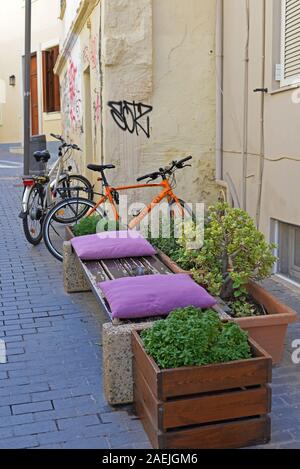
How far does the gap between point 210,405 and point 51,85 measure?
807 inches

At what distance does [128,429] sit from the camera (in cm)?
350

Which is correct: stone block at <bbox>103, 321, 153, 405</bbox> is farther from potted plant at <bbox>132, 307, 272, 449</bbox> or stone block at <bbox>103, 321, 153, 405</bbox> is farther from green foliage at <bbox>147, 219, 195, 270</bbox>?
green foliage at <bbox>147, 219, 195, 270</bbox>

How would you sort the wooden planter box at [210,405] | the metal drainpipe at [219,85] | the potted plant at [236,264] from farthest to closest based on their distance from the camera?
the metal drainpipe at [219,85], the potted plant at [236,264], the wooden planter box at [210,405]

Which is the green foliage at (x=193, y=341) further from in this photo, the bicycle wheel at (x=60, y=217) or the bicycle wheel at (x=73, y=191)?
the bicycle wheel at (x=73, y=191)

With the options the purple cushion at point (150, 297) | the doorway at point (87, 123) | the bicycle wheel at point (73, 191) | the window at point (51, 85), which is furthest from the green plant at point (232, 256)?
the window at point (51, 85)

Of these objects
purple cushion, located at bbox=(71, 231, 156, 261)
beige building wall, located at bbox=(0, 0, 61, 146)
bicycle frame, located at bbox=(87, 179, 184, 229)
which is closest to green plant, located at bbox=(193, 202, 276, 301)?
purple cushion, located at bbox=(71, 231, 156, 261)

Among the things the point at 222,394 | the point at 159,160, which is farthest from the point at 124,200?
the point at 222,394

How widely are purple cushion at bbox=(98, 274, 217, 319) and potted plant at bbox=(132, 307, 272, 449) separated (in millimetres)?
476

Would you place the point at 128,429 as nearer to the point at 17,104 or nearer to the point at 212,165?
the point at 212,165

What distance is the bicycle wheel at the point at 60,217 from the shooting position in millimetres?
7512

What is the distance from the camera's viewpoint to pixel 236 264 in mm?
4582

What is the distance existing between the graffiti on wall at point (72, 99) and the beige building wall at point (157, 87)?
11.5ft

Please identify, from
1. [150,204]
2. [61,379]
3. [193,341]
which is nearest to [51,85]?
[150,204]

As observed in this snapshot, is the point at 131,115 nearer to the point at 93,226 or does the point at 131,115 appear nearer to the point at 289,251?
the point at 93,226
